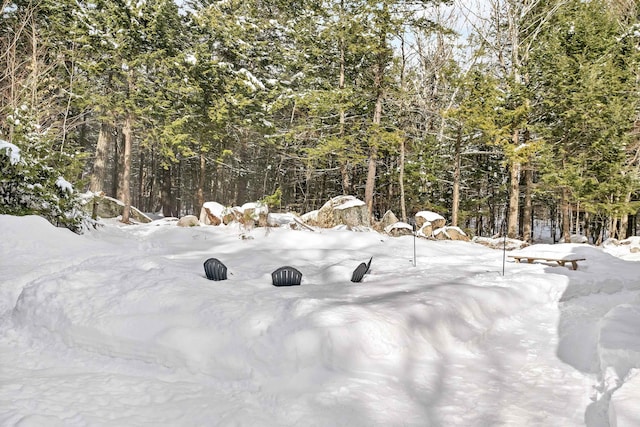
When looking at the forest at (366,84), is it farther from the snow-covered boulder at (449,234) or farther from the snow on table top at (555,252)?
the snow on table top at (555,252)

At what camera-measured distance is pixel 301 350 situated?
13.5ft

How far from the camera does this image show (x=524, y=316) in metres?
6.17

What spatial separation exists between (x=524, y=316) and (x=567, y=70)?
1289 cm

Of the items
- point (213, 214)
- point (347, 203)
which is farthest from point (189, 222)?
point (347, 203)

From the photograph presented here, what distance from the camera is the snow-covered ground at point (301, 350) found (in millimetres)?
3299

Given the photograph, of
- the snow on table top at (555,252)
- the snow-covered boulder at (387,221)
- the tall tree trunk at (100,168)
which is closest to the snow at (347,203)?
the snow-covered boulder at (387,221)

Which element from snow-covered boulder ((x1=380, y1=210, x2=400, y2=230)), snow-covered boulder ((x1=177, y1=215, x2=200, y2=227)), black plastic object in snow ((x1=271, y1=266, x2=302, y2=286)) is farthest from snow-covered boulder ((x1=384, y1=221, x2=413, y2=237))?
black plastic object in snow ((x1=271, y1=266, x2=302, y2=286))

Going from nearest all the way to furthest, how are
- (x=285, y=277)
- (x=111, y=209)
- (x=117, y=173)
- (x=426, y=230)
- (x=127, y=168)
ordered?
(x=285, y=277), (x=426, y=230), (x=127, y=168), (x=111, y=209), (x=117, y=173)

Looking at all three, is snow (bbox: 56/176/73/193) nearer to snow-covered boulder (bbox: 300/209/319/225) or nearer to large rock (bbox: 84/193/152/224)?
large rock (bbox: 84/193/152/224)

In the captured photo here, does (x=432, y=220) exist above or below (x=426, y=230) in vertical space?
above

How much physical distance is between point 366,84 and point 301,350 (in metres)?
16.8

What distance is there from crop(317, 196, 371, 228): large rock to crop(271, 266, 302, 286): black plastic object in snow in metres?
8.46

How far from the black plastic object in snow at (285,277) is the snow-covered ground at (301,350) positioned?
0.90 feet

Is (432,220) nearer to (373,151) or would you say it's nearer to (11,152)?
(373,151)
